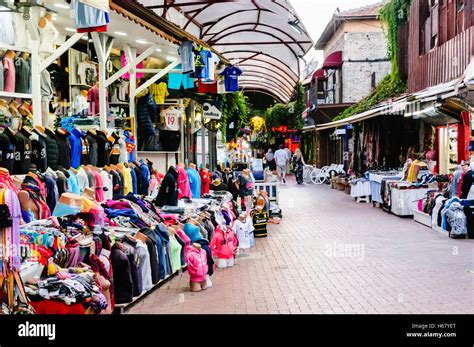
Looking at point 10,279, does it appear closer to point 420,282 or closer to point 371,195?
point 420,282

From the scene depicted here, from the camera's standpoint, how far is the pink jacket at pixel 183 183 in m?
9.82

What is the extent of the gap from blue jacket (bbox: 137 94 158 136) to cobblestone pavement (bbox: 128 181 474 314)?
3403 millimetres

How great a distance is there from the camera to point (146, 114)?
11.7m

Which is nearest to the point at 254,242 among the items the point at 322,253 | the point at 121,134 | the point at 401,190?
the point at 322,253

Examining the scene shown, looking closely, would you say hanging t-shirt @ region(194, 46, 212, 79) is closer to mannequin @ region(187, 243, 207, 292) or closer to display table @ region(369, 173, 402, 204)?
mannequin @ region(187, 243, 207, 292)

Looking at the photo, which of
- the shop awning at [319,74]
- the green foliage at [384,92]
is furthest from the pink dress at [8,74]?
the shop awning at [319,74]

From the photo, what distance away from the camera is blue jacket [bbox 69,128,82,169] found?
289 inches

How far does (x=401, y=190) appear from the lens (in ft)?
45.0

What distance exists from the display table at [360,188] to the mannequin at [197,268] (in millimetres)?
11477

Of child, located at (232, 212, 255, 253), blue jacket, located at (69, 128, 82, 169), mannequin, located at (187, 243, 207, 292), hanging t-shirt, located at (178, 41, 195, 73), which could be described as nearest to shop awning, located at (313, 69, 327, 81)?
hanging t-shirt, located at (178, 41, 195, 73)

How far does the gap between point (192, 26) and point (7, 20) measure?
13.1 m

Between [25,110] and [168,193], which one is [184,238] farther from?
[25,110]

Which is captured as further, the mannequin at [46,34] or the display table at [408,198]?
the display table at [408,198]

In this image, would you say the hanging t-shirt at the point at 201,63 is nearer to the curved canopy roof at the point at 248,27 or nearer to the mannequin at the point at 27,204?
the curved canopy roof at the point at 248,27
